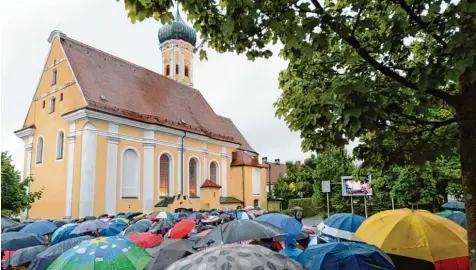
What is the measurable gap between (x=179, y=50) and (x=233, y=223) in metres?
41.3

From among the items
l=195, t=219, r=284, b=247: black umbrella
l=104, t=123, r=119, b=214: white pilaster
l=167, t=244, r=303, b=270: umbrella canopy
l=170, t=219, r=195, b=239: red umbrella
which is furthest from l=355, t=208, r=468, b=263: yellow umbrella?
l=104, t=123, r=119, b=214: white pilaster

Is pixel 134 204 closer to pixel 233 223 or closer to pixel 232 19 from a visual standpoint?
pixel 233 223

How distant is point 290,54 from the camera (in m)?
4.64

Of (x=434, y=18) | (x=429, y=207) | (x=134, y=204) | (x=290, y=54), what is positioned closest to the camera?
(x=434, y=18)

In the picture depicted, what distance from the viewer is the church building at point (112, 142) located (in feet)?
80.4

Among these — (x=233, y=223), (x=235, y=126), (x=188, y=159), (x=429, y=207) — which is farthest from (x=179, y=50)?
(x=233, y=223)

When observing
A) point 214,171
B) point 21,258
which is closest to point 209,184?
point 214,171

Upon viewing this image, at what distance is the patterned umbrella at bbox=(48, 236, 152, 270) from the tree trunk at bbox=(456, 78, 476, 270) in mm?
3829

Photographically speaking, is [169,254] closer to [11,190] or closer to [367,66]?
[367,66]

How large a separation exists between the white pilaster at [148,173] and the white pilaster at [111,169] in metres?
2.54

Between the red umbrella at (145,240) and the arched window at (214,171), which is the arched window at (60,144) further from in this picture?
→ the red umbrella at (145,240)

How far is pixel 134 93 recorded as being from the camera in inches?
1176

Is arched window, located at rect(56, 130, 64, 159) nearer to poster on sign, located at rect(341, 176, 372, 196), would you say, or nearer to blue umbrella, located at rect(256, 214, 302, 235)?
poster on sign, located at rect(341, 176, 372, 196)

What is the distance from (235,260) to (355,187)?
2089cm
